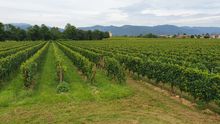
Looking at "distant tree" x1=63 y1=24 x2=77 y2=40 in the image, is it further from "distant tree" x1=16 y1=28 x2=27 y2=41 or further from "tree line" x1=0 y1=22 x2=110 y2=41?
"distant tree" x1=16 y1=28 x2=27 y2=41

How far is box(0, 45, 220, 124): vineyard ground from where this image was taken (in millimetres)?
12867

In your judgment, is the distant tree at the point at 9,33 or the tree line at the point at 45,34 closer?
the distant tree at the point at 9,33

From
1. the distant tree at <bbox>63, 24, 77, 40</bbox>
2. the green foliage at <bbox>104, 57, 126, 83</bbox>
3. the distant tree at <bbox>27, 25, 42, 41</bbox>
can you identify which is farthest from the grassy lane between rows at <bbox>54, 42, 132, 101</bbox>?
the distant tree at <bbox>63, 24, 77, 40</bbox>

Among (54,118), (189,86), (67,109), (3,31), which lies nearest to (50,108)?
(67,109)

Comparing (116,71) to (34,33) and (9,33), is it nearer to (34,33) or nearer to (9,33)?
(9,33)

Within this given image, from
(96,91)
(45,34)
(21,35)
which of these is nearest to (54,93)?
(96,91)

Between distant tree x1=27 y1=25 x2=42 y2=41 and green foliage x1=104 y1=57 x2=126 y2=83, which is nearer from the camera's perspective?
green foliage x1=104 y1=57 x2=126 y2=83

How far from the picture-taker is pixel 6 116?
1355 cm

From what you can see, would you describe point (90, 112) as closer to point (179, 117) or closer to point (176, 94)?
point (179, 117)

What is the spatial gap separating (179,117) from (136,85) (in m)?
8.51

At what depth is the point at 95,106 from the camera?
15.2 m

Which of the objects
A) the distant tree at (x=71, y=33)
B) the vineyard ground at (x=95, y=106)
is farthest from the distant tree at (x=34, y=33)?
the vineyard ground at (x=95, y=106)

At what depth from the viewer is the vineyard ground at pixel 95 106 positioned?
1287 centimetres

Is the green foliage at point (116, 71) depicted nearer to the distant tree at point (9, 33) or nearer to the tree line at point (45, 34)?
the distant tree at point (9, 33)
